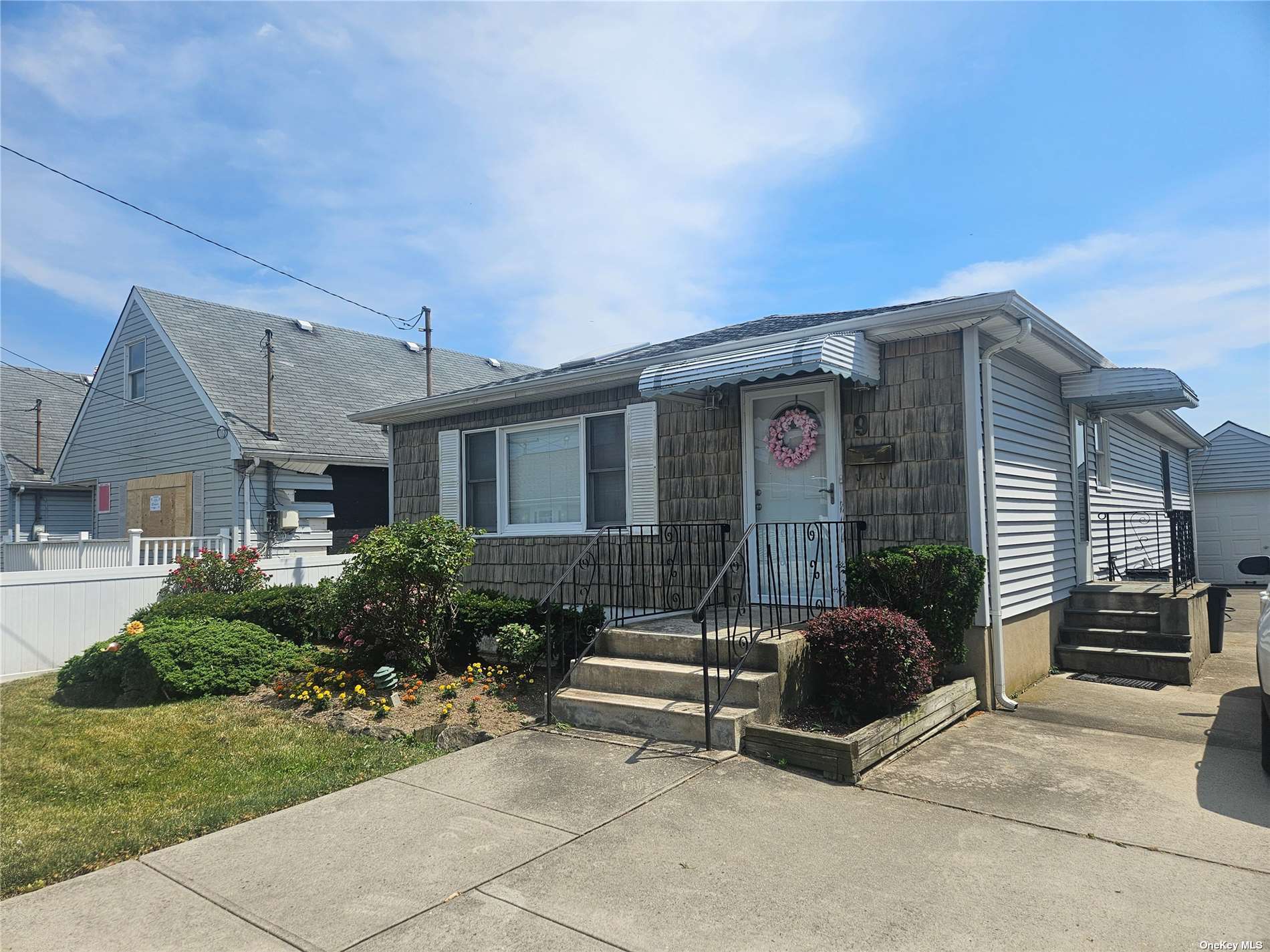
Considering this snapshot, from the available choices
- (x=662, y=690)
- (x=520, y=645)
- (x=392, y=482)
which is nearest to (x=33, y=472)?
(x=392, y=482)

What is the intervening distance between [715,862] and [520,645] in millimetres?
3726

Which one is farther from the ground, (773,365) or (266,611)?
(773,365)

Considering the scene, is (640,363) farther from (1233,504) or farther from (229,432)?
(1233,504)

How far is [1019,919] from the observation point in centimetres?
301

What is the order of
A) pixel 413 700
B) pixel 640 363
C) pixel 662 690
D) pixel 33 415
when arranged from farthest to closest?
pixel 33 415 < pixel 640 363 < pixel 413 700 < pixel 662 690

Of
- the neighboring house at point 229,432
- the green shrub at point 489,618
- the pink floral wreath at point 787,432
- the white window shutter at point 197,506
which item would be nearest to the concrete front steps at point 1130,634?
the pink floral wreath at point 787,432

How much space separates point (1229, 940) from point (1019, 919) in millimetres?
678


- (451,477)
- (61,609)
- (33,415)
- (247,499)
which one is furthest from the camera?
(33,415)

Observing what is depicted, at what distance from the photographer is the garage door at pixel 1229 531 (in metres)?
18.1

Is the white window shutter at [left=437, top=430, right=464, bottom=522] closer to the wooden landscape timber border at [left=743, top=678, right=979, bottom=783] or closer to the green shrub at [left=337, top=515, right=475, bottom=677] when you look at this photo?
the green shrub at [left=337, top=515, right=475, bottom=677]

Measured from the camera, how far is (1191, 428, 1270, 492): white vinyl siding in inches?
722

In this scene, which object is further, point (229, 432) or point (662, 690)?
point (229, 432)

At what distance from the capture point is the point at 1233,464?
1873 cm

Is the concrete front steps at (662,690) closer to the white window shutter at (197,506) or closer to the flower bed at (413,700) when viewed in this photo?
the flower bed at (413,700)
